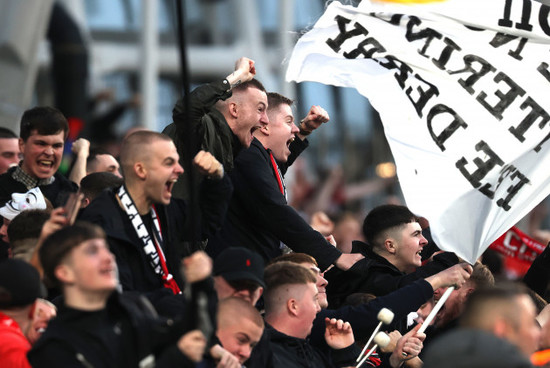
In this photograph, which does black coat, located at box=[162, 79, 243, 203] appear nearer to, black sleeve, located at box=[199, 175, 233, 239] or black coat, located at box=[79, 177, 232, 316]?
black sleeve, located at box=[199, 175, 233, 239]

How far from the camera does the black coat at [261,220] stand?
899 cm

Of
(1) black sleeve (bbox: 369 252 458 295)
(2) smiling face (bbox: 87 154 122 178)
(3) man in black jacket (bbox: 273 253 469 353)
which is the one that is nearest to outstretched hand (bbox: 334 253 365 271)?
(3) man in black jacket (bbox: 273 253 469 353)

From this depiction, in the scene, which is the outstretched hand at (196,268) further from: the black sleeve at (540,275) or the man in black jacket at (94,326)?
the black sleeve at (540,275)

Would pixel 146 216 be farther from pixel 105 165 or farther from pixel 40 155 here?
pixel 105 165

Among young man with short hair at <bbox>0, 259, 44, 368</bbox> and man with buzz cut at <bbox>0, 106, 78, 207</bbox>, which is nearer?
young man with short hair at <bbox>0, 259, 44, 368</bbox>

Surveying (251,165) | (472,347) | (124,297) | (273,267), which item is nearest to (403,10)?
(251,165)

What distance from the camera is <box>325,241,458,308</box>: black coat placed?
372 inches

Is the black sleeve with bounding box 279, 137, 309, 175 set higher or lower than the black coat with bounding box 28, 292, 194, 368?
lower

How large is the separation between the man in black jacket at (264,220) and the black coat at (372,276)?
476 millimetres

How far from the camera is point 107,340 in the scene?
639cm

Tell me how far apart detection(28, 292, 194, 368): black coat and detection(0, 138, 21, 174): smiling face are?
159 inches

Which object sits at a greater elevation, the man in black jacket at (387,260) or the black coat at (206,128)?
the black coat at (206,128)

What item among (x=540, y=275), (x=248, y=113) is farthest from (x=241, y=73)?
(x=540, y=275)

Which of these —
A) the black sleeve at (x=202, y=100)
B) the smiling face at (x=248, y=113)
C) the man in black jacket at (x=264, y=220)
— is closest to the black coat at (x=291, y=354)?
the man in black jacket at (x=264, y=220)
